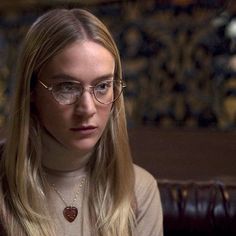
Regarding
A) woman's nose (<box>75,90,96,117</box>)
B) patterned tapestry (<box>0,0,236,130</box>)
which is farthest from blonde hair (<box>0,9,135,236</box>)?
patterned tapestry (<box>0,0,236,130</box>)

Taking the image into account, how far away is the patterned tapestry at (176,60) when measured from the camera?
282 cm

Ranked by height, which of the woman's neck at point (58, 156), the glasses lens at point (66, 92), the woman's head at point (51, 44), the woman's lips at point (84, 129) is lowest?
the woman's neck at point (58, 156)

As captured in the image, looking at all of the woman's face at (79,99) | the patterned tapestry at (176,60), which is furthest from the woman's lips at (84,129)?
the patterned tapestry at (176,60)

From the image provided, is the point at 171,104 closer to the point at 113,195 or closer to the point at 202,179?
the point at 202,179

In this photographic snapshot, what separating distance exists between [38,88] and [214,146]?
1300 millimetres

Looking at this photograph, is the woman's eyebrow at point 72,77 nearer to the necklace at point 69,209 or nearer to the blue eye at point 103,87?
the blue eye at point 103,87

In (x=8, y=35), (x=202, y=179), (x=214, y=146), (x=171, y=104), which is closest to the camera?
(x=202, y=179)

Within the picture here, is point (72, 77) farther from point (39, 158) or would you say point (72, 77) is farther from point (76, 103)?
point (39, 158)

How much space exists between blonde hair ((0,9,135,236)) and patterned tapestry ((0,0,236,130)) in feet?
5.87

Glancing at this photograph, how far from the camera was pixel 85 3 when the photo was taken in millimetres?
3055

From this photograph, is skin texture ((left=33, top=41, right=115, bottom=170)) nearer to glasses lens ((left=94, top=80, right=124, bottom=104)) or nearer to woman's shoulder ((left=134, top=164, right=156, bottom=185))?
glasses lens ((left=94, top=80, right=124, bottom=104))

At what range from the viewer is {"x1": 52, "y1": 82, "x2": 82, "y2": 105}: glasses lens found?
988 millimetres

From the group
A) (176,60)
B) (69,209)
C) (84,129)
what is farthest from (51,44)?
(176,60)

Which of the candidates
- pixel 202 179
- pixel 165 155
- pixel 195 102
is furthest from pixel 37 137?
pixel 195 102
